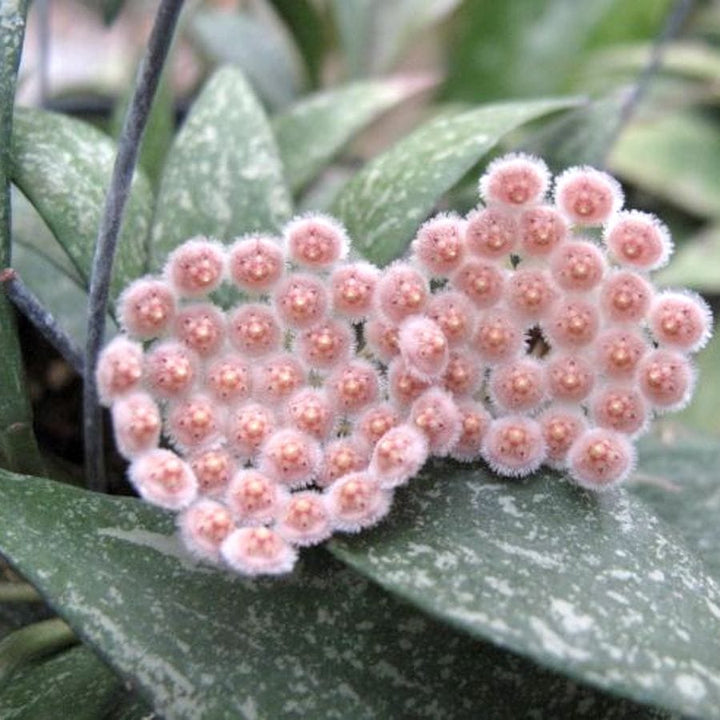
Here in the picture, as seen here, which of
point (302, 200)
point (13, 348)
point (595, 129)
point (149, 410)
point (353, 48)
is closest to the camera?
point (149, 410)

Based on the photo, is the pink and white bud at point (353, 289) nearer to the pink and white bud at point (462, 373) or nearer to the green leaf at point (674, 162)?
the pink and white bud at point (462, 373)

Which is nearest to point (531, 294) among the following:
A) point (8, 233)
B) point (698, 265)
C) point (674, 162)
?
point (8, 233)

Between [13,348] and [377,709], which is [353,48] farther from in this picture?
[377,709]

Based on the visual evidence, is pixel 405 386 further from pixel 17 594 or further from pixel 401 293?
pixel 17 594

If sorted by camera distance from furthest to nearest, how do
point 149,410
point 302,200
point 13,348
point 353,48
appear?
1. point 353,48
2. point 302,200
3. point 13,348
4. point 149,410

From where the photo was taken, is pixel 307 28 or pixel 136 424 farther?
pixel 307 28

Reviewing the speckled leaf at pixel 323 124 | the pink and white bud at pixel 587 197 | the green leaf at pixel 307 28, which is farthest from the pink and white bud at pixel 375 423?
the green leaf at pixel 307 28

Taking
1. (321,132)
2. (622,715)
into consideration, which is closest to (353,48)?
(321,132)
